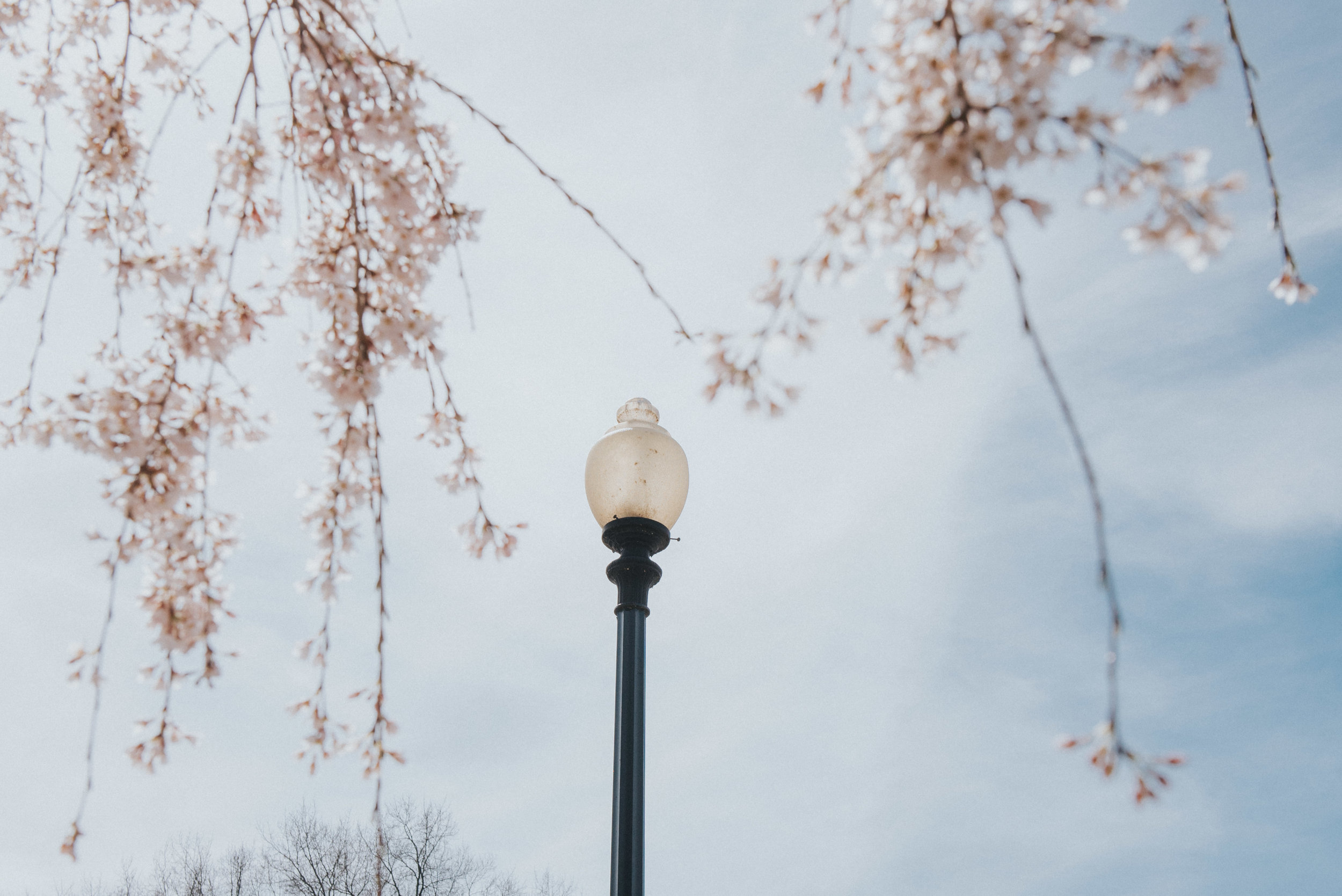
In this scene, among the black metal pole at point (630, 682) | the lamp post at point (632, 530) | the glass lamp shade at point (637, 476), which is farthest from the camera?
the glass lamp shade at point (637, 476)

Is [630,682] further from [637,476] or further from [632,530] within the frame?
[637,476]

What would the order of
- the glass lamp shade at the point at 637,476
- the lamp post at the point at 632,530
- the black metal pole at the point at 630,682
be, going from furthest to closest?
the glass lamp shade at the point at 637,476 < the lamp post at the point at 632,530 < the black metal pole at the point at 630,682

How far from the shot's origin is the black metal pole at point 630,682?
2686 millimetres

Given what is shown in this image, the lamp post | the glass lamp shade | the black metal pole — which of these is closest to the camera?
the black metal pole

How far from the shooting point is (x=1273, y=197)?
1.69 metres

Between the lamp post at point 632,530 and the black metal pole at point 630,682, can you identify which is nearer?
the black metal pole at point 630,682

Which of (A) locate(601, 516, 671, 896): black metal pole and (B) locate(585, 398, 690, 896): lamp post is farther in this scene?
(B) locate(585, 398, 690, 896): lamp post

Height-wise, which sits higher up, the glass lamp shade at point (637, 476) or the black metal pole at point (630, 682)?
the glass lamp shade at point (637, 476)

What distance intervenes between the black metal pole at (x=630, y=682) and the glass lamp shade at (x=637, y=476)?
6cm

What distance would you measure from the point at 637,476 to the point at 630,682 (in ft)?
2.67

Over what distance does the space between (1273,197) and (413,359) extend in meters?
2.41

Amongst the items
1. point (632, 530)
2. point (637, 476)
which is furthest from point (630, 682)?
point (637, 476)

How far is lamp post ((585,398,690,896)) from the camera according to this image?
9.23 feet

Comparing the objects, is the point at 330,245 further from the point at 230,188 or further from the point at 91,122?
the point at 91,122
